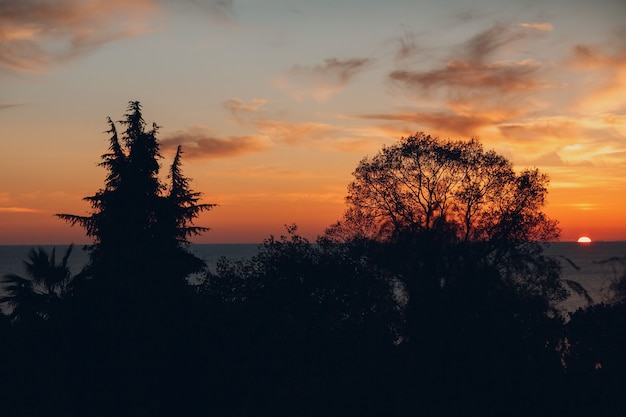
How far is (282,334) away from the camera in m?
30.9

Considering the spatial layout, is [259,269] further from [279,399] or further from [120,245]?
[279,399]

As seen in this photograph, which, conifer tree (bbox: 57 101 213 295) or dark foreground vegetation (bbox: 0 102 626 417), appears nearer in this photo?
dark foreground vegetation (bbox: 0 102 626 417)

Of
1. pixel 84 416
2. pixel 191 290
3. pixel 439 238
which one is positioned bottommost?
pixel 84 416

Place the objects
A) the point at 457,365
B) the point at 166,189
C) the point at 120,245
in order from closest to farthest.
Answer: the point at 457,365, the point at 120,245, the point at 166,189

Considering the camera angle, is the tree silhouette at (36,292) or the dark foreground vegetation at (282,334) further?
the tree silhouette at (36,292)

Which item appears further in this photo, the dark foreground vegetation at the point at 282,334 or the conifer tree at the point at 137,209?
the conifer tree at the point at 137,209

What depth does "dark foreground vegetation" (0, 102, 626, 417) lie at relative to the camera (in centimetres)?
2530

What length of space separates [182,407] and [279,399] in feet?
15.5

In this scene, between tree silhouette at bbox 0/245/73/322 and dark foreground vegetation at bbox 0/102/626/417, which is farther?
tree silhouette at bbox 0/245/73/322

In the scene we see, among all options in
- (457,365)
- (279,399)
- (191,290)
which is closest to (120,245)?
(191,290)

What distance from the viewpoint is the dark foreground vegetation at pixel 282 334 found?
2530cm

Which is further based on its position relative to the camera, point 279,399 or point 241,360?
point 241,360

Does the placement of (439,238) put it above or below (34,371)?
above

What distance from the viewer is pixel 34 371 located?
27.5 meters
